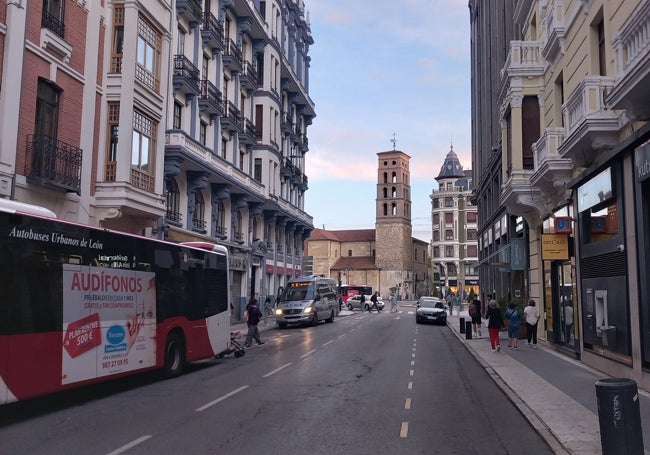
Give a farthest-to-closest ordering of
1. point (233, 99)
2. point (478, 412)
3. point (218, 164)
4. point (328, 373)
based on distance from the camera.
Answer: point (233, 99), point (218, 164), point (328, 373), point (478, 412)

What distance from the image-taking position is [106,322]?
11.1 meters

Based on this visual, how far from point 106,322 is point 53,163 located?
22.2ft

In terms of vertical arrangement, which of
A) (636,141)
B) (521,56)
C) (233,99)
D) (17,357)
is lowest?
(17,357)

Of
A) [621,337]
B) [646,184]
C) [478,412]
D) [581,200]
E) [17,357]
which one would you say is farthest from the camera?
[581,200]

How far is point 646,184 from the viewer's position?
37.6 feet

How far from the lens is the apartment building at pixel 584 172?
11477 mm

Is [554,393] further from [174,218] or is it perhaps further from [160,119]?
[174,218]

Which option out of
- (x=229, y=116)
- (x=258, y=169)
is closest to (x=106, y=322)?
(x=229, y=116)

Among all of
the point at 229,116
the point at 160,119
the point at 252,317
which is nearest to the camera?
the point at 252,317

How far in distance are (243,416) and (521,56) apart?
56.5 feet

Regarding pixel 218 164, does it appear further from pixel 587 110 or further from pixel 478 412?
pixel 478 412

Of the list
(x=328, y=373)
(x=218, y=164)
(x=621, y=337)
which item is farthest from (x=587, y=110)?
(x=218, y=164)

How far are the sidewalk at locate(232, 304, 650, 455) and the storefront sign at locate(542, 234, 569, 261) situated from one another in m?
2.97

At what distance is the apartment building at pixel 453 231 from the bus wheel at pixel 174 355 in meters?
91.1
